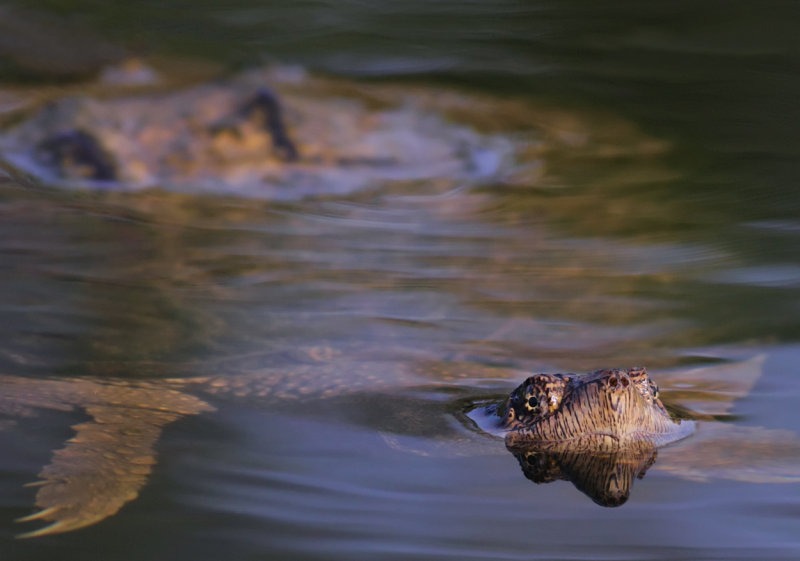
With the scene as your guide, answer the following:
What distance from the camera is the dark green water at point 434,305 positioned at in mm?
1864

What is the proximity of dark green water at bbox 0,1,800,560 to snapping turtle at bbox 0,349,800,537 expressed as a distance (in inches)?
1.3

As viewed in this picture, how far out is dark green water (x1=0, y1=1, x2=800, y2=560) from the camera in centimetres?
186

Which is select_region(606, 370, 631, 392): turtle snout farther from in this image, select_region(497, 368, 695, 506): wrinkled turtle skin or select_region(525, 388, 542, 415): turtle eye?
select_region(525, 388, 542, 415): turtle eye

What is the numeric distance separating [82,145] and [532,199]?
2.20m

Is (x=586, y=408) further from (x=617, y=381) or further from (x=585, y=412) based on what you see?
(x=617, y=381)

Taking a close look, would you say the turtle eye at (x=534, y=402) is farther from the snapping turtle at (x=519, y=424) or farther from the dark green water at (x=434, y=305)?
the dark green water at (x=434, y=305)

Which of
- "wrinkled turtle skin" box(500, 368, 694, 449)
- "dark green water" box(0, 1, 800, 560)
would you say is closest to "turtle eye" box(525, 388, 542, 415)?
"wrinkled turtle skin" box(500, 368, 694, 449)

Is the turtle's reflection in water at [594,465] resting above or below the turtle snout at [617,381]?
below

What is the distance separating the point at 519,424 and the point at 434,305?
3.26 ft

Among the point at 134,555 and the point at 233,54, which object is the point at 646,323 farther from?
the point at 233,54

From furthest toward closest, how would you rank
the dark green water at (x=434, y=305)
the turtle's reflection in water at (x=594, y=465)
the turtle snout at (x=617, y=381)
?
the turtle snout at (x=617, y=381) < the turtle's reflection in water at (x=594, y=465) < the dark green water at (x=434, y=305)

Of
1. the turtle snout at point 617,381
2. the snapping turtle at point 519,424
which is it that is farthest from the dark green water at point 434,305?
the turtle snout at point 617,381

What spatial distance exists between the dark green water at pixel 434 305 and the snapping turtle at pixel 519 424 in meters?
0.03

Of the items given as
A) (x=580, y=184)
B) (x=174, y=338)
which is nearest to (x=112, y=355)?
(x=174, y=338)
